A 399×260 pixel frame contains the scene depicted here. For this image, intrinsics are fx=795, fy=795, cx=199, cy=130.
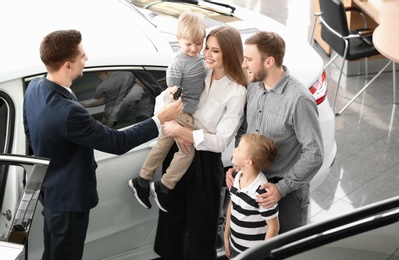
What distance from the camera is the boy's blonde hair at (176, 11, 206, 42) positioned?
12.9 feet

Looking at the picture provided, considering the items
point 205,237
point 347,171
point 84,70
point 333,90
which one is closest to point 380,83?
point 333,90

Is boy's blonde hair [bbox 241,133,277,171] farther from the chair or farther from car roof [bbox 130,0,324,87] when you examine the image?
the chair

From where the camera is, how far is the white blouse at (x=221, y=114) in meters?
3.88

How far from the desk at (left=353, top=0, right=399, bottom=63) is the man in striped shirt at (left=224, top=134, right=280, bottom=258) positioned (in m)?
2.34

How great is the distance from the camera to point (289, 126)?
3.68 meters

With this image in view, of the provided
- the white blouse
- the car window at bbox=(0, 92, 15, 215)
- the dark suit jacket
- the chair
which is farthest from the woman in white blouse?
the chair

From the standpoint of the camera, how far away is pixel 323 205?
17.8ft

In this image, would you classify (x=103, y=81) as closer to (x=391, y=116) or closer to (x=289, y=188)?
(x=289, y=188)

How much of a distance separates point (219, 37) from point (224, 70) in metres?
0.18

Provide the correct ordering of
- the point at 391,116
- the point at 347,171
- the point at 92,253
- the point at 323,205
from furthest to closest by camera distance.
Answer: the point at 391,116 → the point at 347,171 → the point at 323,205 → the point at 92,253

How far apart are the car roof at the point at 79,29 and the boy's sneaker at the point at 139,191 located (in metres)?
0.63

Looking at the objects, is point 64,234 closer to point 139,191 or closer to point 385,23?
point 139,191

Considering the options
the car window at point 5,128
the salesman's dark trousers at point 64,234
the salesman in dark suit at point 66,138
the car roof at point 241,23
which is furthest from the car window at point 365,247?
the car roof at point 241,23

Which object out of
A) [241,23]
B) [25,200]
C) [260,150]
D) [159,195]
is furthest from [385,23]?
[25,200]
